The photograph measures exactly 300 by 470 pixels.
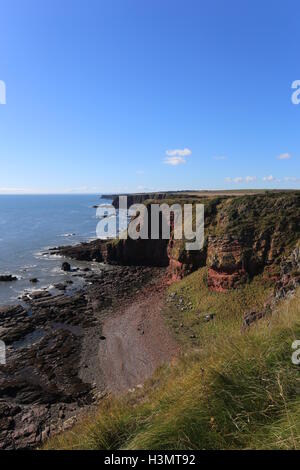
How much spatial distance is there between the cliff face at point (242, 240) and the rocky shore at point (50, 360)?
979cm

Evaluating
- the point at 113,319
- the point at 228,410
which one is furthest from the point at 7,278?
the point at 228,410

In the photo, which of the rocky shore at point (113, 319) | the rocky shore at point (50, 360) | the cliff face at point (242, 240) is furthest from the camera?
the cliff face at point (242, 240)

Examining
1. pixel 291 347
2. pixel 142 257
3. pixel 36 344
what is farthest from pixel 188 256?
pixel 291 347

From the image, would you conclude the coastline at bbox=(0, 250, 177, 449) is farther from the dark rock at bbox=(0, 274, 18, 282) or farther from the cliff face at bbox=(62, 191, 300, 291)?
the dark rock at bbox=(0, 274, 18, 282)

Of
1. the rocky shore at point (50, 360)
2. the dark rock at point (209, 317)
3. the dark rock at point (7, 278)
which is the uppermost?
the dark rock at point (209, 317)

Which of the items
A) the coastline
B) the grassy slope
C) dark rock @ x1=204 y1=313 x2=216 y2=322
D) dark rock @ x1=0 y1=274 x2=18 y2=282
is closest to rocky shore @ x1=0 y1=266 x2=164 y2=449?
the coastline

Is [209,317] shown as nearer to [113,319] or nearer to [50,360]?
[113,319]

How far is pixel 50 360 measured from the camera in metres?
24.0

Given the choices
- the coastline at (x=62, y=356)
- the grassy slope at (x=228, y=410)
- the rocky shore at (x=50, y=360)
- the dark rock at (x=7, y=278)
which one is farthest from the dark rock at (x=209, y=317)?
the dark rock at (x=7, y=278)

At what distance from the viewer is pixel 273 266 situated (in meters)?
28.5

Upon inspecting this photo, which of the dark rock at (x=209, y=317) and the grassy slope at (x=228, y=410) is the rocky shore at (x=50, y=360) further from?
the grassy slope at (x=228, y=410)

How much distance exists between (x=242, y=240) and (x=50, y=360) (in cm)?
1998

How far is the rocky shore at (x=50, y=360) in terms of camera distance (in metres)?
17.3

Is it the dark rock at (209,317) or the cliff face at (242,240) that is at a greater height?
the cliff face at (242,240)
